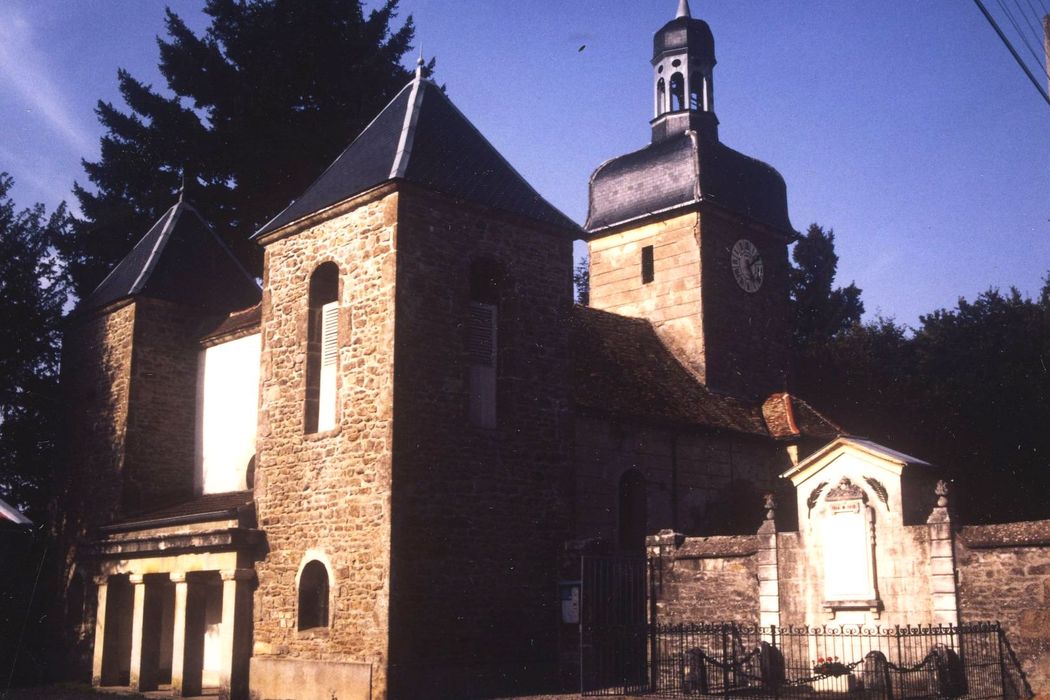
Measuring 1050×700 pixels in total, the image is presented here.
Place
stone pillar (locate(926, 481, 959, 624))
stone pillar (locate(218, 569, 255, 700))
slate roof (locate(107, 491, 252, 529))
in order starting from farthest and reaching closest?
slate roof (locate(107, 491, 252, 529)) < stone pillar (locate(218, 569, 255, 700)) < stone pillar (locate(926, 481, 959, 624))

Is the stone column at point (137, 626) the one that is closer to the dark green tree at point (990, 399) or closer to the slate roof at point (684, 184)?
the slate roof at point (684, 184)

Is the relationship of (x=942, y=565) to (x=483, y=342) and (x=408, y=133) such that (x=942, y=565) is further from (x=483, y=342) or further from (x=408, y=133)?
(x=408, y=133)

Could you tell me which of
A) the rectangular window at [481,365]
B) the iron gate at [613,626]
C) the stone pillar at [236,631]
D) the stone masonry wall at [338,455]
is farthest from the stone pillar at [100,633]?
the iron gate at [613,626]

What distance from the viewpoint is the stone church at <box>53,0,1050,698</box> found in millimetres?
15203

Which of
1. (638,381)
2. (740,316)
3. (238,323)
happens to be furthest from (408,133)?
(740,316)

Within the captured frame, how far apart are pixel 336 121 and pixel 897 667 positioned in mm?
22171

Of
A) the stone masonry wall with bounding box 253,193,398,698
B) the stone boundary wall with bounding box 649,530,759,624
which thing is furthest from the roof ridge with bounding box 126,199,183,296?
the stone boundary wall with bounding box 649,530,759,624

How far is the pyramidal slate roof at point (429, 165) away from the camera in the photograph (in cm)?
1675

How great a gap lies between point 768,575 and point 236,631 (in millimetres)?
7893

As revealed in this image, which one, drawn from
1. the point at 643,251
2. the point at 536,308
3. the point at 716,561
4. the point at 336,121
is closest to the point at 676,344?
the point at 643,251

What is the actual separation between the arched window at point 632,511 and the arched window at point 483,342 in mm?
3809

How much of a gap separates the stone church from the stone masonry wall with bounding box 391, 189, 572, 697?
4 centimetres

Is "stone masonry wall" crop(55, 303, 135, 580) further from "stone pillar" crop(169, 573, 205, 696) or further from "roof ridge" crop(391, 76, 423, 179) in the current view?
"roof ridge" crop(391, 76, 423, 179)

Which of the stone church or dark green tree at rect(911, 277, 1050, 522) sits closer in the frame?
the stone church
